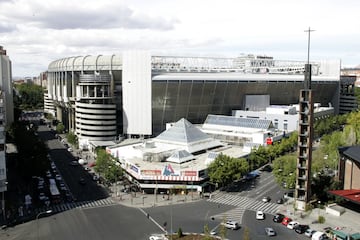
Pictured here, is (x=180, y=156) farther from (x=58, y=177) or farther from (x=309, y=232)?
(x=309, y=232)

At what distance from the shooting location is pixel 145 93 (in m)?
107

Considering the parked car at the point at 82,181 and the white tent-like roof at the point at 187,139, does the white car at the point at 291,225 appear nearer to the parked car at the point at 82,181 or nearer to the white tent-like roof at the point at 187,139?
the white tent-like roof at the point at 187,139

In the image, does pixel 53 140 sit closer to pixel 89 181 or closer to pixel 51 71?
pixel 51 71

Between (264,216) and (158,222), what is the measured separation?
15556 mm

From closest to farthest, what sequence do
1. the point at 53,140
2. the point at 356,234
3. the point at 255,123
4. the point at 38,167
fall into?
the point at 356,234 → the point at 38,167 → the point at 255,123 → the point at 53,140

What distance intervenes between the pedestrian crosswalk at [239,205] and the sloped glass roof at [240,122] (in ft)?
133

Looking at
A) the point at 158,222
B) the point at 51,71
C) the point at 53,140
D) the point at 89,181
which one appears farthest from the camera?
the point at 51,71

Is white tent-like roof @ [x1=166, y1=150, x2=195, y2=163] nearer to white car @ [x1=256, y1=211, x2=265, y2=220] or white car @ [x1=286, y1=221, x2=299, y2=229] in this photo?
white car @ [x1=256, y1=211, x2=265, y2=220]

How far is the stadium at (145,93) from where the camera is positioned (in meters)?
107

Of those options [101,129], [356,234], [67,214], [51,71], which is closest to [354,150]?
[356,234]

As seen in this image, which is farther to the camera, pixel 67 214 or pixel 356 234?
pixel 67 214

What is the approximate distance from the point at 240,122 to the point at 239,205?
A: 48.0 m

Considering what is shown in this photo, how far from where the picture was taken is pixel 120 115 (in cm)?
11344

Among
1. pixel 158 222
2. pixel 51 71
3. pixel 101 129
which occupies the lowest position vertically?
pixel 158 222
